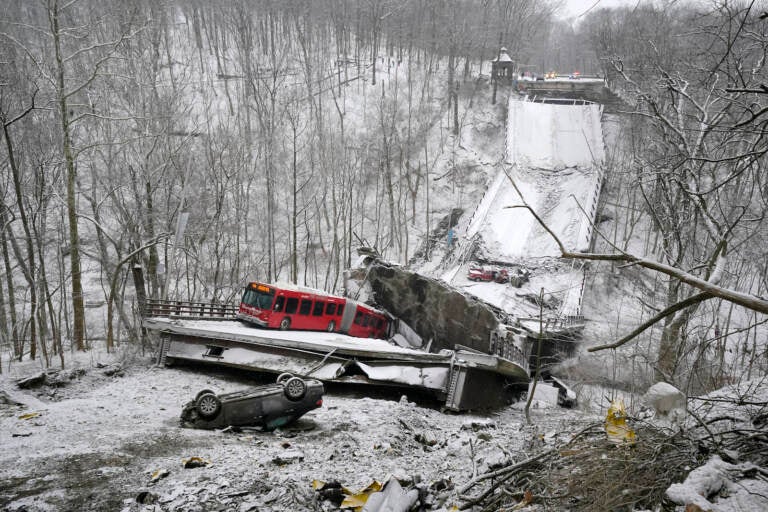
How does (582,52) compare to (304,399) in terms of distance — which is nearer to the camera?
(304,399)

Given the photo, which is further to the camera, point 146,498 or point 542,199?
point 542,199

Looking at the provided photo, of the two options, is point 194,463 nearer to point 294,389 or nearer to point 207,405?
point 207,405

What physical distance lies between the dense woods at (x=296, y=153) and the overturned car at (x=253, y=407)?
21.8 feet

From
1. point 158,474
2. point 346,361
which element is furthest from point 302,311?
point 158,474

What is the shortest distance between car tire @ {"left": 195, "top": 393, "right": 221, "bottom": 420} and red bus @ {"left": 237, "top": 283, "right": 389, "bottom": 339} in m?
7.16

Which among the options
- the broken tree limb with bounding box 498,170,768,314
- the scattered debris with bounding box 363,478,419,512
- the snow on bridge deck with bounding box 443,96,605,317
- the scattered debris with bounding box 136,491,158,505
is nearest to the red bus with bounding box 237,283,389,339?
the snow on bridge deck with bounding box 443,96,605,317

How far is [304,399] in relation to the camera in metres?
8.62

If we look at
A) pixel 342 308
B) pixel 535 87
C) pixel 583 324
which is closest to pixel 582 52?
pixel 535 87

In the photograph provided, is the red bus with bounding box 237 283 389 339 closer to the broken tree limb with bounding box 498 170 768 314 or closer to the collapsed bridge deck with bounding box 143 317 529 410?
the collapsed bridge deck with bounding box 143 317 529 410

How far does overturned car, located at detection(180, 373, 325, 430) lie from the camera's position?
834 cm

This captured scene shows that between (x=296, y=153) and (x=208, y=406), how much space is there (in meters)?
→ 31.1

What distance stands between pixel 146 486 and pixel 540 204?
32.9m

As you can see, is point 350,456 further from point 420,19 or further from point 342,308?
point 420,19

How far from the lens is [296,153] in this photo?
3734 cm
